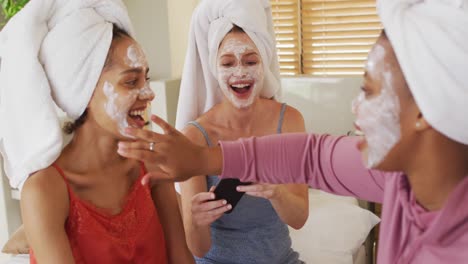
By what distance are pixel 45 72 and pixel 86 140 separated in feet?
0.61

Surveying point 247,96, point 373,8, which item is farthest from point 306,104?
point 247,96

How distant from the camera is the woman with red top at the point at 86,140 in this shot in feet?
3.74

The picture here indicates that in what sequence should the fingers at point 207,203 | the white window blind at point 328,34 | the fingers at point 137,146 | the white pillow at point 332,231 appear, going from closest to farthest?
the fingers at point 137,146 < the fingers at point 207,203 < the white pillow at point 332,231 < the white window blind at point 328,34

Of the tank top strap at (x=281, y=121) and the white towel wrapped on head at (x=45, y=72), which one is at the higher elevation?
the white towel wrapped on head at (x=45, y=72)

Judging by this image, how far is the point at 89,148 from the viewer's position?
125cm

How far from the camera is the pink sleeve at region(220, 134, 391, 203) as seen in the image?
1071 millimetres

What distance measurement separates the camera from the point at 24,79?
1.17m

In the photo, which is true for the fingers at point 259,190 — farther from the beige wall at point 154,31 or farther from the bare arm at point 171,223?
the beige wall at point 154,31

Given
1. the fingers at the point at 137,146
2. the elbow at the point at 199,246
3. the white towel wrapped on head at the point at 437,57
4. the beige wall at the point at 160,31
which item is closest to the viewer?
the white towel wrapped on head at the point at 437,57

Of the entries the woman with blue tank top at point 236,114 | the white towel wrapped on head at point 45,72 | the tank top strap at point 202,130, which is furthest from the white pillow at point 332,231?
the white towel wrapped on head at point 45,72

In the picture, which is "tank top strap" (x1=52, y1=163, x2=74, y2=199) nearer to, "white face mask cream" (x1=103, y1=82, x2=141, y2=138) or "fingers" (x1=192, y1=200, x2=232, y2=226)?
"white face mask cream" (x1=103, y1=82, x2=141, y2=138)

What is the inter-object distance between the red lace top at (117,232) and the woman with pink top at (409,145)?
21cm

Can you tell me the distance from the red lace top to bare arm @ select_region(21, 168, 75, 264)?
3 centimetres

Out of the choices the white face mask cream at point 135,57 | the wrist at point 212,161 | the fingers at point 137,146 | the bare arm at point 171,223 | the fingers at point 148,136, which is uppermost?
the white face mask cream at point 135,57
